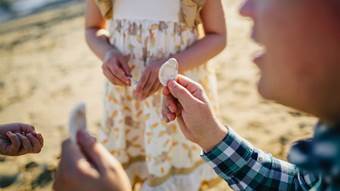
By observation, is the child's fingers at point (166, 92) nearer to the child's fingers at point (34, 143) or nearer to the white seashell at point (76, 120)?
the child's fingers at point (34, 143)

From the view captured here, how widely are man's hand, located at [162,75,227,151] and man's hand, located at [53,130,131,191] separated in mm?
601

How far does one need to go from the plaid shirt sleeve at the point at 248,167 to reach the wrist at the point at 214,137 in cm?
1

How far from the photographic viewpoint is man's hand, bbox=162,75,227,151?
4.88 ft

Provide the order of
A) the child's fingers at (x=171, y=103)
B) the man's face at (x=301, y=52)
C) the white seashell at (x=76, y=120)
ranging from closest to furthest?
the man's face at (x=301, y=52)
the white seashell at (x=76, y=120)
the child's fingers at (x=171, y=103)

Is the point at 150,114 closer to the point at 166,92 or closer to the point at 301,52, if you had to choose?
the point at 166,92

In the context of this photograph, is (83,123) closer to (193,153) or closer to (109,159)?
(109,159)

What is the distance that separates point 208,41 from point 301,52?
1240 mm

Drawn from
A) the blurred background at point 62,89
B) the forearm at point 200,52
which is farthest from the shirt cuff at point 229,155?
the blurred background at point 62,89

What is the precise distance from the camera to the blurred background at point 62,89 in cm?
349

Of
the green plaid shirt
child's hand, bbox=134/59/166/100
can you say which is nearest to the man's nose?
the green plaid shirt

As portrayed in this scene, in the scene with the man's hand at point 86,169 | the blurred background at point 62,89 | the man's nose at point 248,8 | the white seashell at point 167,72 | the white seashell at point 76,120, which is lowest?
the blurred background at point 62,89

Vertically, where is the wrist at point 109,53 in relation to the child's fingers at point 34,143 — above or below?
above

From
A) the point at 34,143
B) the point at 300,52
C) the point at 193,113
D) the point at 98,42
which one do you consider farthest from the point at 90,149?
the point at 98,42

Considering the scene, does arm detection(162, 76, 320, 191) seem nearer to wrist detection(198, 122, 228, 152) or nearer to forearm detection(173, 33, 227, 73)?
wrist detection(198, 122, 228, 152)
